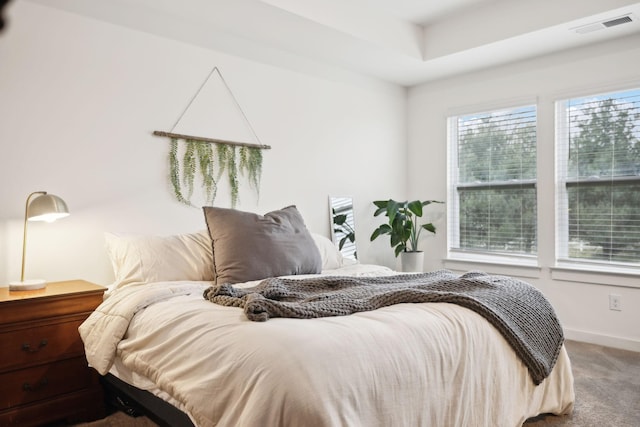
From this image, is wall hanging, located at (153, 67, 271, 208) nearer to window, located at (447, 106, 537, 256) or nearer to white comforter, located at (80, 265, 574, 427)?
white comforter, located at (80, 265, 574, 427)

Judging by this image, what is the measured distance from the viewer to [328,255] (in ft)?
11.8

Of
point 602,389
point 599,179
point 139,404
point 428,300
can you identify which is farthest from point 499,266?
point 139,404

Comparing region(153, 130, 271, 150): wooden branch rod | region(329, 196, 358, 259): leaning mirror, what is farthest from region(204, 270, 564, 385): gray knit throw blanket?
region(329, 196, 358, 259): leaning mirror

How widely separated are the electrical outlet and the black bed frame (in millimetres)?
3349

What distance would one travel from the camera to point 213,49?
3480 millimetres

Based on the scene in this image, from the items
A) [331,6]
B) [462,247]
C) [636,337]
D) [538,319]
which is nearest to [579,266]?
[636,337]

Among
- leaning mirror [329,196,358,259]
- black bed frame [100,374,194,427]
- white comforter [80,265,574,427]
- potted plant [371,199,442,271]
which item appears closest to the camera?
white comforter [80,265,574,427]

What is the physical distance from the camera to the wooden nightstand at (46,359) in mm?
2238

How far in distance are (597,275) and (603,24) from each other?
6.12ft

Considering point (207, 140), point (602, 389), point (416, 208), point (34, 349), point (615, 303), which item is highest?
point (207, 140)

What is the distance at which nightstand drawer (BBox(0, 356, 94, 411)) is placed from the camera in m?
2.24

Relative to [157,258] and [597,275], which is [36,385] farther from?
[597,275]

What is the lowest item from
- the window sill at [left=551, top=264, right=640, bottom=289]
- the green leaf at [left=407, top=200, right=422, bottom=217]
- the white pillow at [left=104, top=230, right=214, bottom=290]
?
the window sill at [left=551, top=264, right=640, bottom=289]

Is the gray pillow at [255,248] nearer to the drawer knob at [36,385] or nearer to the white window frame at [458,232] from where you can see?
the drawer knob at [36,385]
